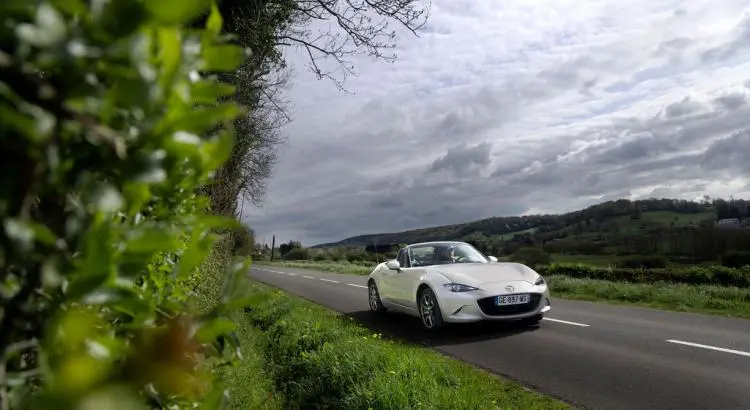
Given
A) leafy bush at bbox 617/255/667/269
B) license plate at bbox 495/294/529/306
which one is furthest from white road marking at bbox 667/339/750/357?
leafy bush at bbox 617/255/667/269

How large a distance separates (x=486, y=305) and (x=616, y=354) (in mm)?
2035

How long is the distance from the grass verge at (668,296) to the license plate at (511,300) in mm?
5250

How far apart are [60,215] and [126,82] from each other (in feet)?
0.86

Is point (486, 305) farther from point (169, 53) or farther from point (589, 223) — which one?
point (589, 223)

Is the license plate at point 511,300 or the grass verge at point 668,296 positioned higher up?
the license plate at point 511,300

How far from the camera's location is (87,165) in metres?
0.89

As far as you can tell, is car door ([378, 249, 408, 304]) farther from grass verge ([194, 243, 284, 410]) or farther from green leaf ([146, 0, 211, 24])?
green leaf ([146, 0, 211, 24])

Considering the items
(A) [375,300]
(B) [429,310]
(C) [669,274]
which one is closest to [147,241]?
(B) [429,310]

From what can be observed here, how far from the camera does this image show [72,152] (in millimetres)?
863

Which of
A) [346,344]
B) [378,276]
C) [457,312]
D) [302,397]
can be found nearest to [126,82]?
[302,397]

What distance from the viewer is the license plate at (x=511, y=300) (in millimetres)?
8945

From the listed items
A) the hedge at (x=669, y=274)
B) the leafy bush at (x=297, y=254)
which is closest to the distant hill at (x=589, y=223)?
the leafy bush at (x=297, y=254)

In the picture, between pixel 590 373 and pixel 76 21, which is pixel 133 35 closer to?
pixel 76 21

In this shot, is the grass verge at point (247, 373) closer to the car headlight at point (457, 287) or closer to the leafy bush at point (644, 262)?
the car headlight at point (457, 287)
